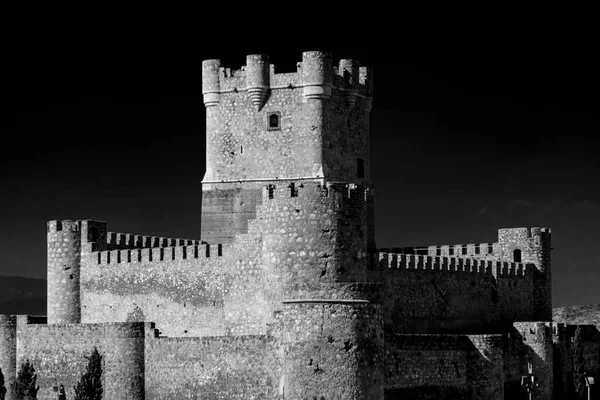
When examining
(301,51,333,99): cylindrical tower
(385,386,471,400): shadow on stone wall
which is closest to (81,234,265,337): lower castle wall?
(385,386,471,400): shadow on stone wall

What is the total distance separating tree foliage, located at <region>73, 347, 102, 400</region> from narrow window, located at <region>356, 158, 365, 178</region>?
39.8 feet

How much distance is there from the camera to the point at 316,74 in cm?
4856

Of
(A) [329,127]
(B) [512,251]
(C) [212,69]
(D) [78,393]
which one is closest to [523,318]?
(B) [512,251]

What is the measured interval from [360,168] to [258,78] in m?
4.81

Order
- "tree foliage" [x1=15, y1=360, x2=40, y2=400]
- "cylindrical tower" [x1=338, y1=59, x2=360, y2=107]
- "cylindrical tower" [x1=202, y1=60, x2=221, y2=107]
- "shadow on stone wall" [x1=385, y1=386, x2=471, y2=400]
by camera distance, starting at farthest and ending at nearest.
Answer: "cylindrical tower" [x1=202, y1=60, x2=221, y2=107], "cylindrical tower" [x1=338, y1=59, x2=360, y2=107], "tree foliage" [x1=15, y1=360, x2=40, y2=400], "shadow on stone wall" [x1=385, y1=386, x2=471, y2=400]

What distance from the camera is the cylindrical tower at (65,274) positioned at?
161ft

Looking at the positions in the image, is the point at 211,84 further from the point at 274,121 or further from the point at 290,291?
the point at 290,291

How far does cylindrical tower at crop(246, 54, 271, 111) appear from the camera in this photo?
49250 millimetres

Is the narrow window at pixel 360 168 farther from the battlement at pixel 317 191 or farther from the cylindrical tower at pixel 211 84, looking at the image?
the battlement at pixel 317 191

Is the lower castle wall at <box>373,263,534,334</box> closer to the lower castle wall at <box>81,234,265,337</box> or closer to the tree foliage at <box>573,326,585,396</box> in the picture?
the tree foliage at <box>573,326,585,396</box>

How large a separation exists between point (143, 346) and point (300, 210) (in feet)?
25.2

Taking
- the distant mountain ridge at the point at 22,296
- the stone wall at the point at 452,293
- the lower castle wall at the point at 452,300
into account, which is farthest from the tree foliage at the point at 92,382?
the distant mountain ridge at the point at 22,296

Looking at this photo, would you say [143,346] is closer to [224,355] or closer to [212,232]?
[224,355]

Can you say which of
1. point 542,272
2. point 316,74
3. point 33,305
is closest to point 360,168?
point 316,74
